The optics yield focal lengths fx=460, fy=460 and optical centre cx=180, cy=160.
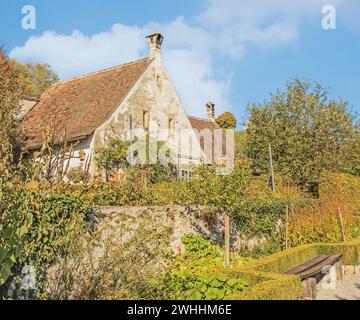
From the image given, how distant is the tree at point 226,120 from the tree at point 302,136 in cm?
2784

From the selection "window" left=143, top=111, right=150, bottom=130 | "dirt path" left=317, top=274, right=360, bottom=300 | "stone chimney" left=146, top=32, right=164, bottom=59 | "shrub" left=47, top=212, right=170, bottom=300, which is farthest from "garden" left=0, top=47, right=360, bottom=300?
"stone chimney" left=146, top=32, right=164, bottom=59

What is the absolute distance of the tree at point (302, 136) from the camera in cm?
2655

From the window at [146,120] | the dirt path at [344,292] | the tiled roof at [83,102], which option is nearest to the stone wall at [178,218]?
the dirt path at [344,292]

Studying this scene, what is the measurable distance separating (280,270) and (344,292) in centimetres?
168

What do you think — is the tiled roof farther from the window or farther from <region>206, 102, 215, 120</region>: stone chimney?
<region>206, 102, 215, 120</region>: stone chimney

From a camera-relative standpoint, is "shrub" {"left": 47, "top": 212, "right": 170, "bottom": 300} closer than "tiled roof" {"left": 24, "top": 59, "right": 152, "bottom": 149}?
Yes

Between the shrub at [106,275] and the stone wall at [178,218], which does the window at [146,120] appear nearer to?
the stone wall at [178,218]

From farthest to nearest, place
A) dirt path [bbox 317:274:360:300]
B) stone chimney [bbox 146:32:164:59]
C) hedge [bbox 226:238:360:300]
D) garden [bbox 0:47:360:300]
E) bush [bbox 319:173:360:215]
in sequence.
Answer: stone chimney [bbox 146:32:164:59] < bush [bbox 319:173:360:215] < dirt path [bbox 317:274:360:300] < hedge [bbox 226:238:360:300] < garden [bbox 0:47:360:300]

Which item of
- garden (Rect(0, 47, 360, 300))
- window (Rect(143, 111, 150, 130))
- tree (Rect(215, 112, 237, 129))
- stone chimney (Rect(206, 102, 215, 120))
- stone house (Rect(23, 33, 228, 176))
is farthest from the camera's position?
tree (Rect(215, 112, 237, 129))

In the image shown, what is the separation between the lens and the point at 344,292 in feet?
37.3

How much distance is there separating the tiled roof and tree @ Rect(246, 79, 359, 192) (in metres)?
8.50

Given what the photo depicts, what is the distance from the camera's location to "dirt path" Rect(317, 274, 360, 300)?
1072 centimetres

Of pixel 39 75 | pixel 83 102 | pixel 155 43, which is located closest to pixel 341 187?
pixel 155 43
